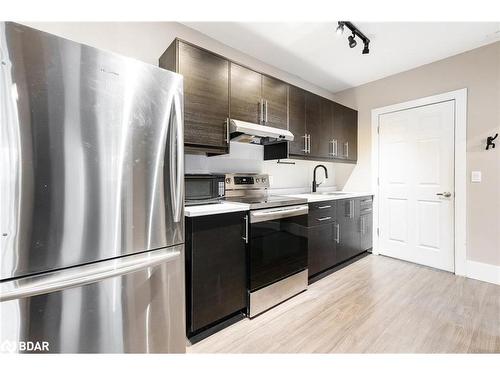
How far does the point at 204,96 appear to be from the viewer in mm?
1823

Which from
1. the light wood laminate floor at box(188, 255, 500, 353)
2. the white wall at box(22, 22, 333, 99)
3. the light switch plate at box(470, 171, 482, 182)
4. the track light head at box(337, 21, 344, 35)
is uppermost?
the track light head at box(337, 21, 344, 35)

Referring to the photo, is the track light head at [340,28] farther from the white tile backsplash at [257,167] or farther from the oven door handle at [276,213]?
the oven door handle at [276,213]

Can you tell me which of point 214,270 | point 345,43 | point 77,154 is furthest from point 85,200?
point 345,43

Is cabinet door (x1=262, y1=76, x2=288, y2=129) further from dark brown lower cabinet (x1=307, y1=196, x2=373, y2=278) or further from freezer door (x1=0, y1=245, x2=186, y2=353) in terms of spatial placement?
freezer door (x1=0, y1=245, x2=186, y2=353)

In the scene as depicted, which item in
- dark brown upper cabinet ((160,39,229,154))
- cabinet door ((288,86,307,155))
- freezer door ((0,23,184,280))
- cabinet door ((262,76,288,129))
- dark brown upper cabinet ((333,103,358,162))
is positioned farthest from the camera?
dark brown upper cabinet ((333,103,358,162))

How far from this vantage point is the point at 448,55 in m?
2.69

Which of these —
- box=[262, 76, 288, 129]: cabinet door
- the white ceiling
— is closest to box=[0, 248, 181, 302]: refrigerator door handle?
box=[262, 76, 288, 129]: cabinet door

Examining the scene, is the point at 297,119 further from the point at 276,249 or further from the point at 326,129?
the point at 276,249

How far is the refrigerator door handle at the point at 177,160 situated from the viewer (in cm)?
131

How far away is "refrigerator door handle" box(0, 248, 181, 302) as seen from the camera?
2.97ft

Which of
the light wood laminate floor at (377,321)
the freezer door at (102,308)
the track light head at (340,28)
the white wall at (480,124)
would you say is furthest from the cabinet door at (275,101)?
the white wall at (480,124)

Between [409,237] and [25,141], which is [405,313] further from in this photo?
[25,141]

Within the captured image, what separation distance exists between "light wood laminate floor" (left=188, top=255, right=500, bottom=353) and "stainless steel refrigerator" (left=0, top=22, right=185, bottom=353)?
26.2 inches
